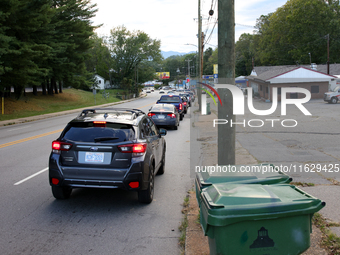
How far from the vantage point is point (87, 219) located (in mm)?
5684

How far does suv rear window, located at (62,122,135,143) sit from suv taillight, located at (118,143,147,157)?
0.16 metres

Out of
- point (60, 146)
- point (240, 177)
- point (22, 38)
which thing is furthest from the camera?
point (22, 38)

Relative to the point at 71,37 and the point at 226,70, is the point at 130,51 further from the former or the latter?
the point at 226,70

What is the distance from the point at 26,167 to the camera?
953 cm

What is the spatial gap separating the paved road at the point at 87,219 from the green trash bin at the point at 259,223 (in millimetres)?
1542

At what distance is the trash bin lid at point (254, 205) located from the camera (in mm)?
3180

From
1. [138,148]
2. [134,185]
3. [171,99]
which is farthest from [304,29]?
[134,185]

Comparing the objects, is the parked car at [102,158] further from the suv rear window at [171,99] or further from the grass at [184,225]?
the suv rear window at [171,99]

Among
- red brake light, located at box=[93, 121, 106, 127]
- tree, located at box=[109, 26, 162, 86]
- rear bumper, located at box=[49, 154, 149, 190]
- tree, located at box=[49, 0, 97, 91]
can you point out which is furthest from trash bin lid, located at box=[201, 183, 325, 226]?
tree, located at box=[109, 26, 162, 86]

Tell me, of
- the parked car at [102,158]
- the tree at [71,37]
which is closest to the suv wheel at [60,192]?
the parked car at [102,158]

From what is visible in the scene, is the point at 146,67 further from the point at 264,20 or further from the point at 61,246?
the point at 61,246

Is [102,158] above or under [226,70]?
under

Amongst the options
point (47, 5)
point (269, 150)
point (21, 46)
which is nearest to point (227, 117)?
point (269, 150)

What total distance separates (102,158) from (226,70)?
2.73 meters
